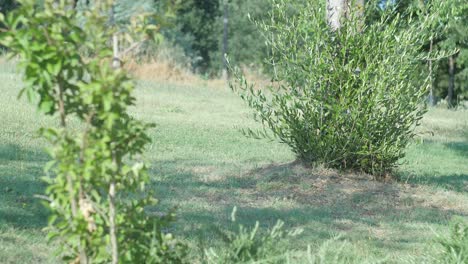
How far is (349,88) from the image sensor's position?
872 centimetres

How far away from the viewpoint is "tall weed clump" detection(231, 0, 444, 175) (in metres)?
8.72

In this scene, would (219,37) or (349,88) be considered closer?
(349,88)

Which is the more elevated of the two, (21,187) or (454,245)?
(454,245)

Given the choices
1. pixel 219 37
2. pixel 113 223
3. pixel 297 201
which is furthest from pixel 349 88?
pixel 219 37

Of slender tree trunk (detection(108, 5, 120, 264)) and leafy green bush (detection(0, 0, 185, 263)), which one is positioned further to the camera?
slender tree trunk (detection(108, 5, 120, 264))

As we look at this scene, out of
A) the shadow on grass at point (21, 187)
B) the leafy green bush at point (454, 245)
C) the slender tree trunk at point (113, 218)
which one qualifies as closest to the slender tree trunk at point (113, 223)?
the slender tree trunk at point (113, 218)

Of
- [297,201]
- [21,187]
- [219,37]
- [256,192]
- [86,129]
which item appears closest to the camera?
[86,129]

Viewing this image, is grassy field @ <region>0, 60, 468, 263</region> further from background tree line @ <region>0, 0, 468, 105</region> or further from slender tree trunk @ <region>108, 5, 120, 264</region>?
background tree line @ <region>0, 0, 468, 105</region>

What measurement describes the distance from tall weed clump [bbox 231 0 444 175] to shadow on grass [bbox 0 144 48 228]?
2.92 meters

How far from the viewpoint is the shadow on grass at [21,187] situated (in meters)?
6.27

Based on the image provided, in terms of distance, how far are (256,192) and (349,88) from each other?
1.73m

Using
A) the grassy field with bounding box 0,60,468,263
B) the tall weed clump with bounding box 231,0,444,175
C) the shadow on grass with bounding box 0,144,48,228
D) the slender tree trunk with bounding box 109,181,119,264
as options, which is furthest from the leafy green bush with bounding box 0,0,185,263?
the tall weed clump with bounding box 231,0,444,175

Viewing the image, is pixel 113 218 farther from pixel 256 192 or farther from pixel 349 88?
pixel 349 88

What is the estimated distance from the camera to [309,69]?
8891 millimetres
